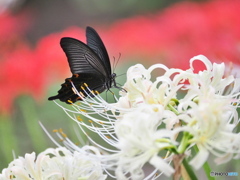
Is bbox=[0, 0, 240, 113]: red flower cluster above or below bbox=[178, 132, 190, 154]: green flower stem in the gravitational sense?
above

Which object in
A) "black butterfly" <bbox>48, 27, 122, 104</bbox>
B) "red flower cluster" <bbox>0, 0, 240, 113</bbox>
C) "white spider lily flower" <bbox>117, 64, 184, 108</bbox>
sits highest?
"red flower cluster" <bbox>0, 0, 240, 113</bbox>

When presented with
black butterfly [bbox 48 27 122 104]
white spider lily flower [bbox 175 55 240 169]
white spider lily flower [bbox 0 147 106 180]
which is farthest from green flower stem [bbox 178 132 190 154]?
black butterfly [bbox 48 27 122 104]

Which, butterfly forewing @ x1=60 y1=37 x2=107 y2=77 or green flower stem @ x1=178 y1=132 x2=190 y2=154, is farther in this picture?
butterfly forewing @ x1=60 y1=37 x2=107 y2=77

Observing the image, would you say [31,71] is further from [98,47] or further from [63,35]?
[98,47]

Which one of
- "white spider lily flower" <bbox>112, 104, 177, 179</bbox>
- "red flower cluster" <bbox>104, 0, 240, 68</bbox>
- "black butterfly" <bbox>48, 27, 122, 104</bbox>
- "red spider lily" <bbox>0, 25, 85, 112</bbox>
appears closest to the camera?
"white spider lily flower" <bbox>112, 104, 177, 179</bbox>

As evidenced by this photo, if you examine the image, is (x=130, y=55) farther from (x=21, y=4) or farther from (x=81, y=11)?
(x=21, y=4)

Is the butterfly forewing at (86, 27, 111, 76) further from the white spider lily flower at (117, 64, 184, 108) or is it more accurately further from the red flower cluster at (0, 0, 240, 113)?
the red flower cluster at (0, 0, 240, 113)

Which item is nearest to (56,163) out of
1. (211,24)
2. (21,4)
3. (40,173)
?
(40,173)
